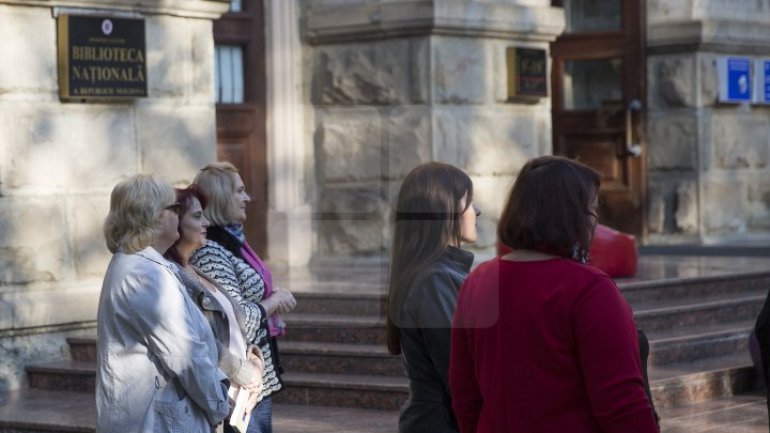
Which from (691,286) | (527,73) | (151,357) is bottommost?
(691,286)

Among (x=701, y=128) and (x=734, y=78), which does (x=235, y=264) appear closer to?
(x=701, y=128)

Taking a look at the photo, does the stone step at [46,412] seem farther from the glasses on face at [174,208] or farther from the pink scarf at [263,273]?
the glasses on face at [174,208]

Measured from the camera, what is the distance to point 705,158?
14.7 meters

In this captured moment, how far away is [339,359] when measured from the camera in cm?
896

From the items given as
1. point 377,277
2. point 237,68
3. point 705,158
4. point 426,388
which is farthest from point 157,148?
point 705,158

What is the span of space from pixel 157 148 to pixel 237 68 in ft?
9.15

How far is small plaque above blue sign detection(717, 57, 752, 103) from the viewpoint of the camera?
14.6 m

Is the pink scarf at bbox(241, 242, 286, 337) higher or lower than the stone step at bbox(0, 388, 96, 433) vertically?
higher

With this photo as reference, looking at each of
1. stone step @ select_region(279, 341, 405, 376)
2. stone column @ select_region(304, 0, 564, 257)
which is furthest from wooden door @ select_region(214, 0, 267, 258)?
stone step @ select_region(279, 341, 405, 376)

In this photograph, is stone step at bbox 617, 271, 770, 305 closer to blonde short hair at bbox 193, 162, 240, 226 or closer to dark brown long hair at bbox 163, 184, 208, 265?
blonde short hair at bbox 193, 162, 240, 226

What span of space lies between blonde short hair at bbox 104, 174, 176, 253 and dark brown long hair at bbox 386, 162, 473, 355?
0.97m

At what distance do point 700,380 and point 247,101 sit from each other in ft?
17.3

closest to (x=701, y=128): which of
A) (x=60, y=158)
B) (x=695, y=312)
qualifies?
(x=695, y=312)

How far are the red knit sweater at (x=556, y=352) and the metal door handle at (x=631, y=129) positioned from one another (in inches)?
442
